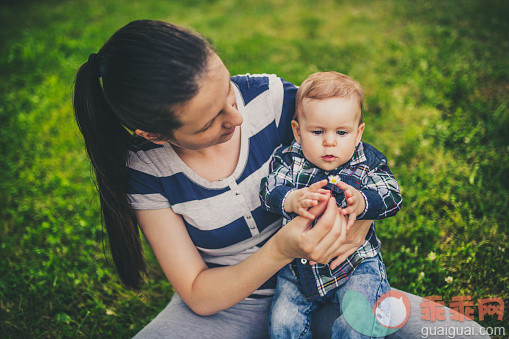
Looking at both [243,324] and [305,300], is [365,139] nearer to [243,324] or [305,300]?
[305,300]

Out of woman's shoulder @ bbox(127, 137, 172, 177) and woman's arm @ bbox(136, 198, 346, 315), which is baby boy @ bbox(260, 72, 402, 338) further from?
woman's shoulder @ bbox(127, 137, 172, 177)

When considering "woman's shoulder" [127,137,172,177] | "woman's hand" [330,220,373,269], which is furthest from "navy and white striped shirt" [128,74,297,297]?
"woman's hand" [330,220,373,269]

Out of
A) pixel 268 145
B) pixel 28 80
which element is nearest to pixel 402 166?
pixel 268 145

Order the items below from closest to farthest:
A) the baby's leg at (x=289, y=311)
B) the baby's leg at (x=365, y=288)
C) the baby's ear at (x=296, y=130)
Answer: the baby's leg at (x=365, y=288) < the baby's leg at (x=289, y=311) < the baby's ear at (x=296, y=130)

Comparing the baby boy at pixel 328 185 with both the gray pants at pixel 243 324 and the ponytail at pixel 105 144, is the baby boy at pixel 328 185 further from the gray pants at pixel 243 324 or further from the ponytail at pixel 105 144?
the ponytail at pixel 105 144

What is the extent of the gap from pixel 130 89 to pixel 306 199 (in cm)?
77

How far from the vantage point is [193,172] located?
1546mm

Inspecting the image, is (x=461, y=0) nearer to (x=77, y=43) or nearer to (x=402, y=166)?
(x=402, y=166)

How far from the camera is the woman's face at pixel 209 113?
4.27 ft

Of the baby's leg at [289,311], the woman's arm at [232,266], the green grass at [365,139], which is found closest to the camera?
the woman's arm at [232,266]

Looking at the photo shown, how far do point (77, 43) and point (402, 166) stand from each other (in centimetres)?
474

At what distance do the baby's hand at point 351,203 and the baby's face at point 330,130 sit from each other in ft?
0.72

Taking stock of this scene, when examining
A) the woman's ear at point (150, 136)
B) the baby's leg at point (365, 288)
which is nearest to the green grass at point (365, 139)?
the baby's leg at point (365, 288)

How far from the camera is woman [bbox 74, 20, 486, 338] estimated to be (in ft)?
4.14
